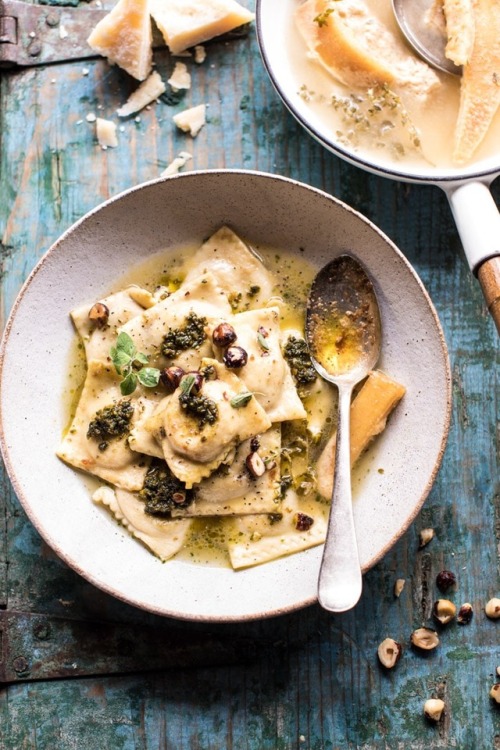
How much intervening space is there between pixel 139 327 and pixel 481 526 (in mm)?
1563

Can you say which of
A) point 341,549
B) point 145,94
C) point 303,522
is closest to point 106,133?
point 145,94

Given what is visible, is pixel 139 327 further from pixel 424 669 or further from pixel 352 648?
pixel 424 669

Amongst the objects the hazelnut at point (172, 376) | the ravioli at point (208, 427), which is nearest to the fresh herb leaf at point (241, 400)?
the ravioli at point (208, 427)

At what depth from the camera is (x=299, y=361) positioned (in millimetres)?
2932

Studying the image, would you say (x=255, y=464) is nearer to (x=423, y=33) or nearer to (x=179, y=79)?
(x=179, y=79)

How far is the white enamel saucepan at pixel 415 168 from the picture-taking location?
2605mm

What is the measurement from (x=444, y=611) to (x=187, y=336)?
58.0 inches

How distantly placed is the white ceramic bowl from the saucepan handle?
231 mm

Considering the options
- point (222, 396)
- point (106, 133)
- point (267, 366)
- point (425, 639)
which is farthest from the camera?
point (106, 133)

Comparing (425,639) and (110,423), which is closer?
(110,423)

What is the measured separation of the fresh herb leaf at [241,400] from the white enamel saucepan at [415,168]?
878mm

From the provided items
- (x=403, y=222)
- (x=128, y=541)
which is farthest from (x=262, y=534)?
(x=403, y=222)

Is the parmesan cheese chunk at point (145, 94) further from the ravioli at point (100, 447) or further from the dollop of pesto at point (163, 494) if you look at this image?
the dollop of pesto at point (163, 494)

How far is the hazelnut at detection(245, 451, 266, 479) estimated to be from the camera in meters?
2.77
